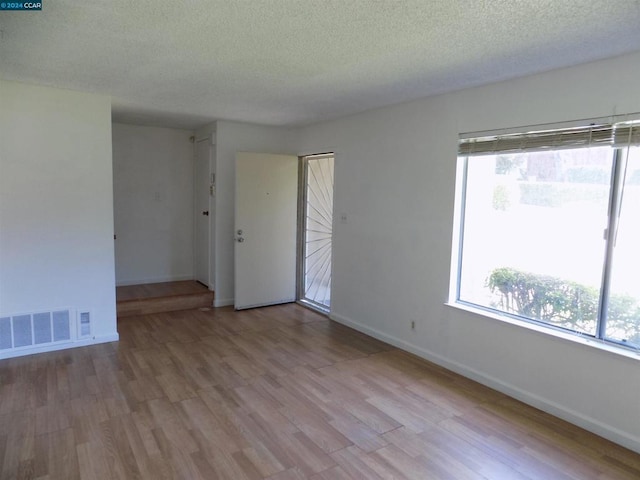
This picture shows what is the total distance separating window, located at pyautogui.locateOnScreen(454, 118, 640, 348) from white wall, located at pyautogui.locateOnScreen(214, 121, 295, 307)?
113 inches

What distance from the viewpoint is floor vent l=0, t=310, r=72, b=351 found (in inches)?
140

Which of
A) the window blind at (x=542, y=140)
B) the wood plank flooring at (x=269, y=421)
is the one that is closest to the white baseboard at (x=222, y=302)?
the wood plank flooring at (x=269, y=421)

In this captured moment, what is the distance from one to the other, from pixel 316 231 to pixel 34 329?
11.0 feet

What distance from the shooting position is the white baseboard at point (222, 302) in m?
5.32

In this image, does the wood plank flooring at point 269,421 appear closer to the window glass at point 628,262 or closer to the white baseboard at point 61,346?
the white baseboard at point 61,346

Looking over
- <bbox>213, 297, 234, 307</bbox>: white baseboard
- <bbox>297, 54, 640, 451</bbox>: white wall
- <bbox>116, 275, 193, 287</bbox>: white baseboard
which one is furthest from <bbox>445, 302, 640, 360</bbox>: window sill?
<bbox>116, 275, 193, 287</bbox>: white baseboard

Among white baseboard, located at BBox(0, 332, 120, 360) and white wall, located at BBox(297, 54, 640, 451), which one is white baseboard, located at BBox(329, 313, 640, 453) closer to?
white wall, located at BBox(297, 54, 640, 451)

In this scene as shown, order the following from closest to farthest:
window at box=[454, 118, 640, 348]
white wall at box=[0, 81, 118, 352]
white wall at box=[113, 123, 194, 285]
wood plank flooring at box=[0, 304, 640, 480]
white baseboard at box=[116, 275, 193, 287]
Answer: wood plank flooring at box=[0, 304, 640, 480] → window at box=[454, 118, 640, 348] → white wall at box=[0, 81, 118, 352] → white wall at box=[113, 123, 194, 285] → white baseboard at box=[116, 275, 193, 287]

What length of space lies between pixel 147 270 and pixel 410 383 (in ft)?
13.2

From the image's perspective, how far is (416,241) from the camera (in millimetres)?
3799

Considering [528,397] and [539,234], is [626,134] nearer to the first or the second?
[539,234]

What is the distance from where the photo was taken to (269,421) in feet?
8.79

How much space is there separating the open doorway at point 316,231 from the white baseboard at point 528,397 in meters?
1.55

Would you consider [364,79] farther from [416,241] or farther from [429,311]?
[429,311]
